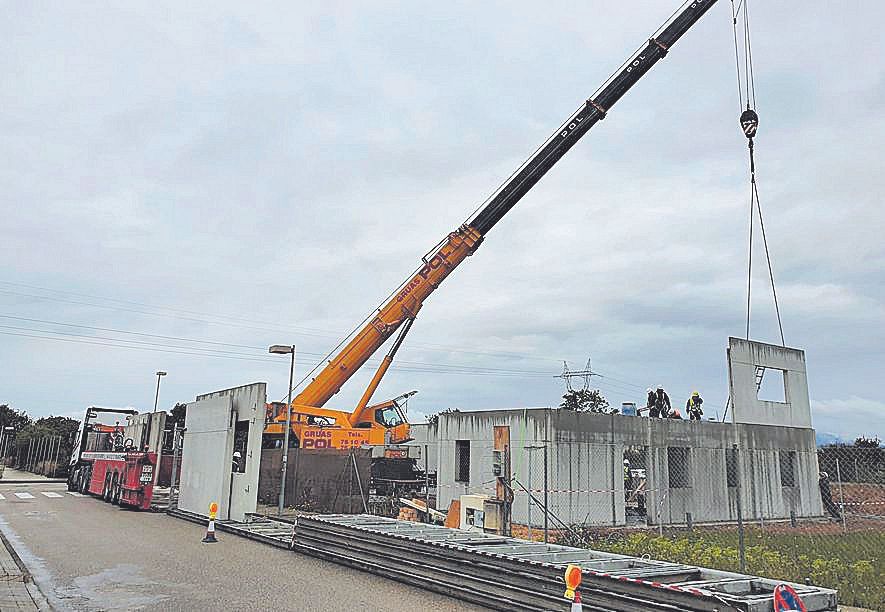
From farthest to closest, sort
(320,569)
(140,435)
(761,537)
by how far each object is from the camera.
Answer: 1. (140,435)
2. (761,537)
3. (320,569)

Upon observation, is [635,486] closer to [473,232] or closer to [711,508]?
[711,508]

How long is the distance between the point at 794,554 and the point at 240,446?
46.4 feet

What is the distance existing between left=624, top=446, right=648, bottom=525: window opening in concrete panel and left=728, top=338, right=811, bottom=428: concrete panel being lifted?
3.24 metres

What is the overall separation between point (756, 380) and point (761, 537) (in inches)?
259

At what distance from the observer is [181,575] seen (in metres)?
11.8

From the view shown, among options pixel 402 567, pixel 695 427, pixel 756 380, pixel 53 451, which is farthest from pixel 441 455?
pixel 53 451

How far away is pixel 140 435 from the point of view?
30.4 m

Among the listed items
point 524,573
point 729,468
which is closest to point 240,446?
point 524,573

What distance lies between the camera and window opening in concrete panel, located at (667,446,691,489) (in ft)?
76.8

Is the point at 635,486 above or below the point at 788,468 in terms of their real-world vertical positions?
below

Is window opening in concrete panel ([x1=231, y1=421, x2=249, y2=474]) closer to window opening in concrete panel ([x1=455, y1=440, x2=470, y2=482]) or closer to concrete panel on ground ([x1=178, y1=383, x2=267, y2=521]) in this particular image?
concrete panel on ground ([x1=178, y1=383, x2=267, y2=521])

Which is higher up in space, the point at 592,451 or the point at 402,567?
the point at 592,451

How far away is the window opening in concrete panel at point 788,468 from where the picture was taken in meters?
26.4

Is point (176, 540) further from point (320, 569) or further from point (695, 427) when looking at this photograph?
point (695, 427)
